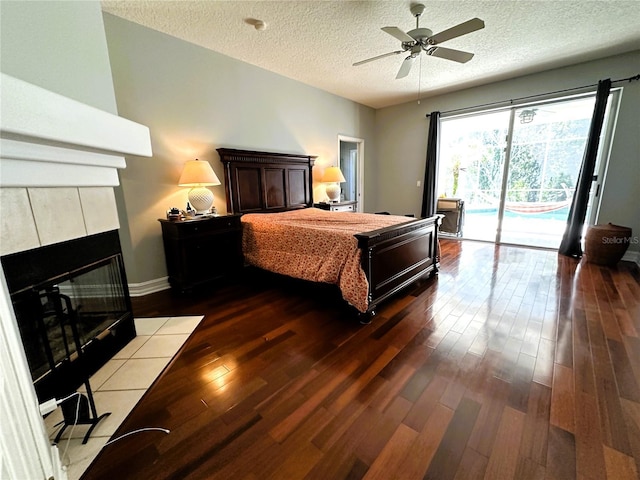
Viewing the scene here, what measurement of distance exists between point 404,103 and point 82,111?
561 centimetres

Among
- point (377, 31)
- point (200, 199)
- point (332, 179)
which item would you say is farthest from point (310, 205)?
point (377, 31)

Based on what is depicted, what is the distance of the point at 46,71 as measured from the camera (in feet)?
4.16

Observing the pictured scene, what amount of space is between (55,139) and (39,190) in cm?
43

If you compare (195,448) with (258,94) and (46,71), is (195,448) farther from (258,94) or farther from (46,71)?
(258,94)

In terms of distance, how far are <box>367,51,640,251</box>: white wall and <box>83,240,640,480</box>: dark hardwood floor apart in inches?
80.9

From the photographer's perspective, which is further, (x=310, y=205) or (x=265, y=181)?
(x=310, y=205)

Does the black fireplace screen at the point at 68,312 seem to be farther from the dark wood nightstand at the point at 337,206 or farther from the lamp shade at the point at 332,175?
the lamp shade at the point at 332,175

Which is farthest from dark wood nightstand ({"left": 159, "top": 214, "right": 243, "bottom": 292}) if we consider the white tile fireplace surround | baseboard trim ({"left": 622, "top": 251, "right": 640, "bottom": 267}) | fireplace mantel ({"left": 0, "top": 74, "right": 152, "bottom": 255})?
baseboard trim ({"left": 622, "top": 251, "right": 640, "bottom": 267})

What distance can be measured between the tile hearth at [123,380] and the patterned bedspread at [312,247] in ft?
3.34

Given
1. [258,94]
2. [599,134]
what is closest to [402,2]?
[258,94]

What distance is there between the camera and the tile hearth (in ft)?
3.98

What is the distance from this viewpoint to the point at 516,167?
4613 mm

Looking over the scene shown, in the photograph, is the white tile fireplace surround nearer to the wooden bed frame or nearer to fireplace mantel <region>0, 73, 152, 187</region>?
fireplace mantel <region>0, 73, 152, 187</region>

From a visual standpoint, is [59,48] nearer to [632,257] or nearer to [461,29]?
[461,29]
